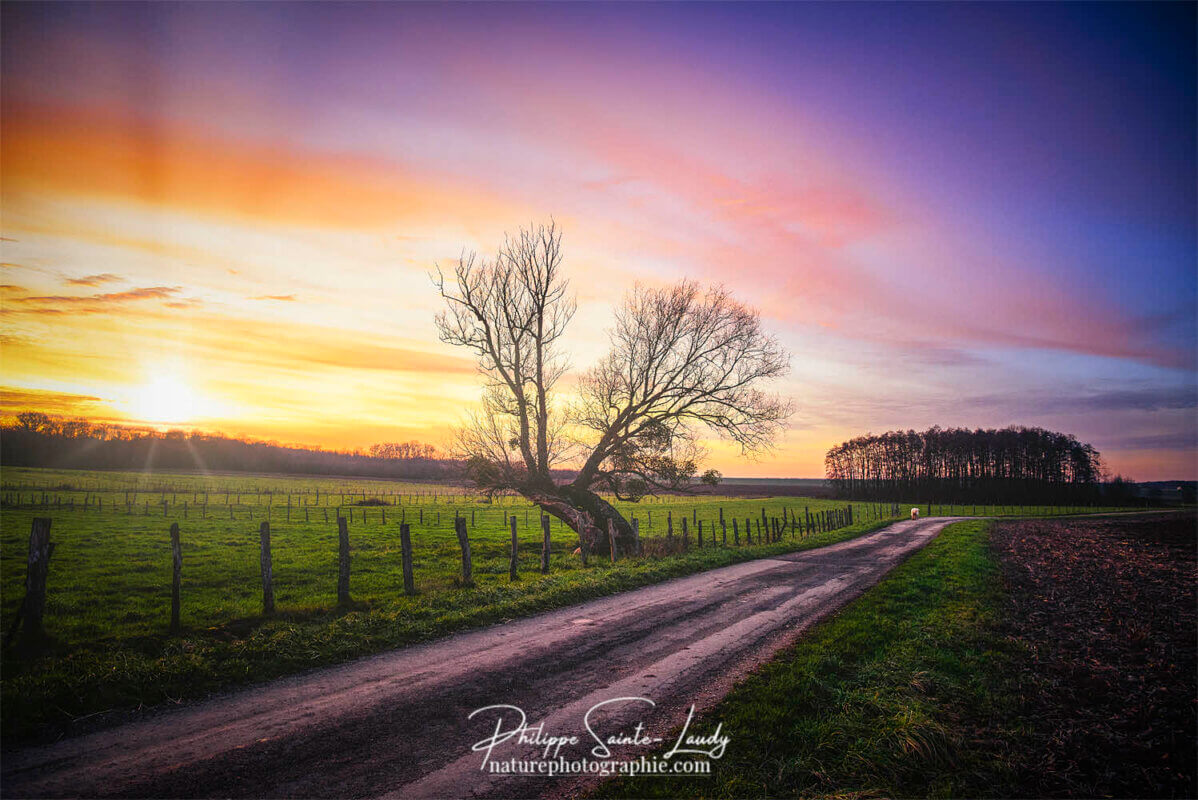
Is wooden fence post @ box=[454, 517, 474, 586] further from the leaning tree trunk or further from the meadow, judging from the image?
the leaning tree trunk

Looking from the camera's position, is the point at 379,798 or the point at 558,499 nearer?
the point at 379,798

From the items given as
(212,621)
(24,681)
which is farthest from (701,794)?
(212,621)

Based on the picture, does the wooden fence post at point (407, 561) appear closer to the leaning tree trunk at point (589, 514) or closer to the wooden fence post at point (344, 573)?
the wooden fence post at point (344, 573)

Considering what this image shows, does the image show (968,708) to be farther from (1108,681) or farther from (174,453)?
(174,453)

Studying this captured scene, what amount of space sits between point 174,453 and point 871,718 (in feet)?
523

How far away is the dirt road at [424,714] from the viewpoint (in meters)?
4.91

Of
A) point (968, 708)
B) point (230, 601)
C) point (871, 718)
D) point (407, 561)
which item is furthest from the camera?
point (230, 601)

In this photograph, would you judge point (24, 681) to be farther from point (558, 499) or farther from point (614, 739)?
point (558, 499)

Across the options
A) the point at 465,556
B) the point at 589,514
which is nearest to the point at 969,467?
the point at 589,514

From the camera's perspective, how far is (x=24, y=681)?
7.00 meters

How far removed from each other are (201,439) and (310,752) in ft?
559

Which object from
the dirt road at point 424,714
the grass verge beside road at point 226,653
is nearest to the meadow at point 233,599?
the grass verge beside road at point 226,653

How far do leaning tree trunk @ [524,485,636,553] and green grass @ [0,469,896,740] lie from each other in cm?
154

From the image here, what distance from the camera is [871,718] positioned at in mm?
6246
